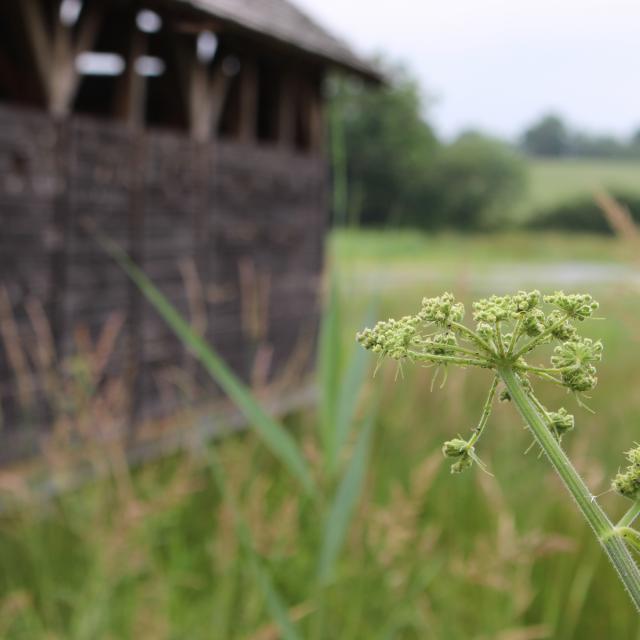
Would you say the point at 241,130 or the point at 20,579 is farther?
the point at 241,130

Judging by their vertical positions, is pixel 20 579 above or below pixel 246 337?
below

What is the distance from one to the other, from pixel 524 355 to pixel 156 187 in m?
6.69

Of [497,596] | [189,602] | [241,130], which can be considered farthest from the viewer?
[241,130]

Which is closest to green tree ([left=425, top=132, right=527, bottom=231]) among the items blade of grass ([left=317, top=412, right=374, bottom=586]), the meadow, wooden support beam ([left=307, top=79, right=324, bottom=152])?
wooden support beam ([left=307, top=79, right=324, bottom=152])

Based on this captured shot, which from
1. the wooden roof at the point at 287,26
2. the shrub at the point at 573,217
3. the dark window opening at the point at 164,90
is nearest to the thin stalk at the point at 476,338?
the wooden roof at the point at 287,26

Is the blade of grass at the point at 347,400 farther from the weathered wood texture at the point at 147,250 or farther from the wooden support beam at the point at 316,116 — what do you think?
the wooden support beam at the point at 316,116

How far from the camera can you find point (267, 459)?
6379 millimetres

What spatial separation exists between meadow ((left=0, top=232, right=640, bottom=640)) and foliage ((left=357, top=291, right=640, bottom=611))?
0.57 metres

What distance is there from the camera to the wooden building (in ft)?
18.5

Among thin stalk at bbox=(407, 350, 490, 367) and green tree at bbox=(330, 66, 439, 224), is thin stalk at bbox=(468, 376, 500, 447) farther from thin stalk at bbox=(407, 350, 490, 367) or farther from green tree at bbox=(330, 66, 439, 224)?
green tree at bbox=(330, 66, 439, 224)

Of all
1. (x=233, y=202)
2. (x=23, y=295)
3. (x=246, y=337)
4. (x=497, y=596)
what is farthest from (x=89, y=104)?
(x=497, y=596)

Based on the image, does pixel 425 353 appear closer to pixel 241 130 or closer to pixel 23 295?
pixel 23 295

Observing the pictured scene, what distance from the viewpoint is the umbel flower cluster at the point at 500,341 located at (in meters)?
0.43

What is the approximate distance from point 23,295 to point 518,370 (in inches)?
219
